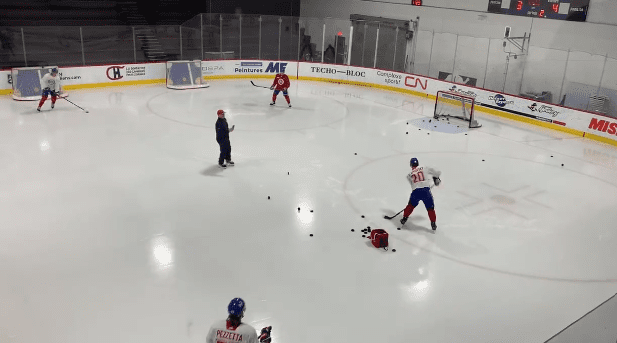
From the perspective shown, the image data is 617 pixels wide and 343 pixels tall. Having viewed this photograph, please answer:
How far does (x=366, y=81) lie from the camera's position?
2122cm

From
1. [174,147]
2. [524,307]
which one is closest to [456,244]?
[524,307]

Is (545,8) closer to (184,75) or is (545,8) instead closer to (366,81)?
(366,81)

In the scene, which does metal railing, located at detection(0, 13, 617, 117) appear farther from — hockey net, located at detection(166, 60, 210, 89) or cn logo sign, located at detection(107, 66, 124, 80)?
hockey net, located at detection(166, 60, 210, 89)

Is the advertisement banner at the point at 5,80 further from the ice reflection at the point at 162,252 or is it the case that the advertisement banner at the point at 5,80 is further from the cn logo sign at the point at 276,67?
the ice reflection at the point at 162,252

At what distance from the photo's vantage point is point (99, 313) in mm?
6371

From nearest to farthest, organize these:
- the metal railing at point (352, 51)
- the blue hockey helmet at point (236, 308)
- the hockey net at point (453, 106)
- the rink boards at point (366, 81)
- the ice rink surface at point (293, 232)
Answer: the blue hockey helmet at point (236, 308) < the ice rink surface at point (293, 232) < the rink boards at point (366, 81) < the hockey net at point (453, 106) < the metal railing at point (352, 51)

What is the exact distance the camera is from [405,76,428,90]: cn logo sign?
19.6 meters

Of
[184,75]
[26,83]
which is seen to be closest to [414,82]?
[184,75]

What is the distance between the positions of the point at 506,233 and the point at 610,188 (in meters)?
4.08

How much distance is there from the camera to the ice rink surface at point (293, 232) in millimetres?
6477

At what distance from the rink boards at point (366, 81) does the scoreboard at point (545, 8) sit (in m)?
3.02

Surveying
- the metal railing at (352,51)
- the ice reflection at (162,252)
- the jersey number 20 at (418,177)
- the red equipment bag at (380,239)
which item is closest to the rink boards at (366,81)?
the metal railing at (352,51)

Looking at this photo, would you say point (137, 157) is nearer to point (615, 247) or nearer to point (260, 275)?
point (260, 275)

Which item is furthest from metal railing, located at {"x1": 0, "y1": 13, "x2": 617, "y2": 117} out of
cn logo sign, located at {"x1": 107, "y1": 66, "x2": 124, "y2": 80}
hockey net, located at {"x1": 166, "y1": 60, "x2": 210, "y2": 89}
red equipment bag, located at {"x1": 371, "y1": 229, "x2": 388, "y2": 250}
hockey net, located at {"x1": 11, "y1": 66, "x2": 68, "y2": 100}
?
red equipment bag, located at {"x1": 371, "y1": 229, "x2": 388, "y2": 250}
